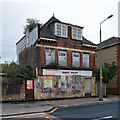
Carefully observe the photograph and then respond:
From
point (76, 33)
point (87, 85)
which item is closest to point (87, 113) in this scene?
point (87, 85)

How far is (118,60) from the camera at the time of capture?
83.7 feet

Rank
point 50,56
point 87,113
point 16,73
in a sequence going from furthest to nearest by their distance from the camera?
point 50,56, point 16,73, point 87,113

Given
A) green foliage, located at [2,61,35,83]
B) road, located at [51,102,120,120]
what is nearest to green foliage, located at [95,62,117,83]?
road, located at [51,102,120,120]

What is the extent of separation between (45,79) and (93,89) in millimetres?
7654

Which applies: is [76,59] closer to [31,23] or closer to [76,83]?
[76,83]

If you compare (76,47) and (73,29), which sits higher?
(73,29)

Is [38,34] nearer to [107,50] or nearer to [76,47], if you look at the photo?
[76,47]

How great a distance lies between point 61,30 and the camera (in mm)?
20641

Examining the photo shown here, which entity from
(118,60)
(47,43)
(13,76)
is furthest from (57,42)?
(118,60)

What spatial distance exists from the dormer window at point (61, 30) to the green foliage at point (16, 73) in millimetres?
6329

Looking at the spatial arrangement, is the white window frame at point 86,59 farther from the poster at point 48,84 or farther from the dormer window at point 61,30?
the poster at point 48,84

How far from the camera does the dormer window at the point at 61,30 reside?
2034 cm

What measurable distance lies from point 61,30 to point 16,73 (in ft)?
27.6

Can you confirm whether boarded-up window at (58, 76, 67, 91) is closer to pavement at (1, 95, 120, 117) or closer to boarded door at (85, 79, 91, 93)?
boarded door at (85, 79, 91, 93)
